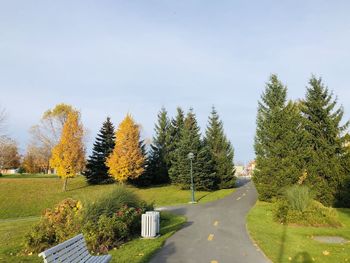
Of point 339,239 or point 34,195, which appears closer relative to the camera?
point 339,239

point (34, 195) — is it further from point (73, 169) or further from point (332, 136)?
point (332, 136)

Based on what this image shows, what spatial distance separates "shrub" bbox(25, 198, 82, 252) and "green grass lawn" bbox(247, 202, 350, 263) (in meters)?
6.14

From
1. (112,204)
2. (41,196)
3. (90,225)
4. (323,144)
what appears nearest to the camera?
(90,225)

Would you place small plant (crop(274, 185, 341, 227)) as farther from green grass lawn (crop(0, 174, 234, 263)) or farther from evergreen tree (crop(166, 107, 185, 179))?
evergreen tree (crop(166, 107, 185, 179))

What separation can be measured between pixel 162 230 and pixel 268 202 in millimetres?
13514

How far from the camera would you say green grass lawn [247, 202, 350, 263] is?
27.3 feet

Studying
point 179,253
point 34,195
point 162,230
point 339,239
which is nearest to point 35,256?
point 179,253

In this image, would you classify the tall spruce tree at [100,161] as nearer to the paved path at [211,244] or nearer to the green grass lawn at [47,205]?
the green grass lawn at [47,205]

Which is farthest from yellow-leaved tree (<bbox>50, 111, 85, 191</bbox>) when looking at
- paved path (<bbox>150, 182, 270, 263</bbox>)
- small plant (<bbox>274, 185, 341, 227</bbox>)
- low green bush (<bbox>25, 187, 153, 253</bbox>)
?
small plant (<bbox>274, 185, 341, 227</bbox>)

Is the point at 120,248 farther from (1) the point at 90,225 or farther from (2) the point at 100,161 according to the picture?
(2) the point at 100,161

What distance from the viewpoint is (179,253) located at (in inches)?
346

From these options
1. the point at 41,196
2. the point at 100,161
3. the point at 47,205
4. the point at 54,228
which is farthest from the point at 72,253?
the point at 100,161

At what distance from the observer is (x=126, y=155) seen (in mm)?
33156

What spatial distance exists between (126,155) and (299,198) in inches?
851
